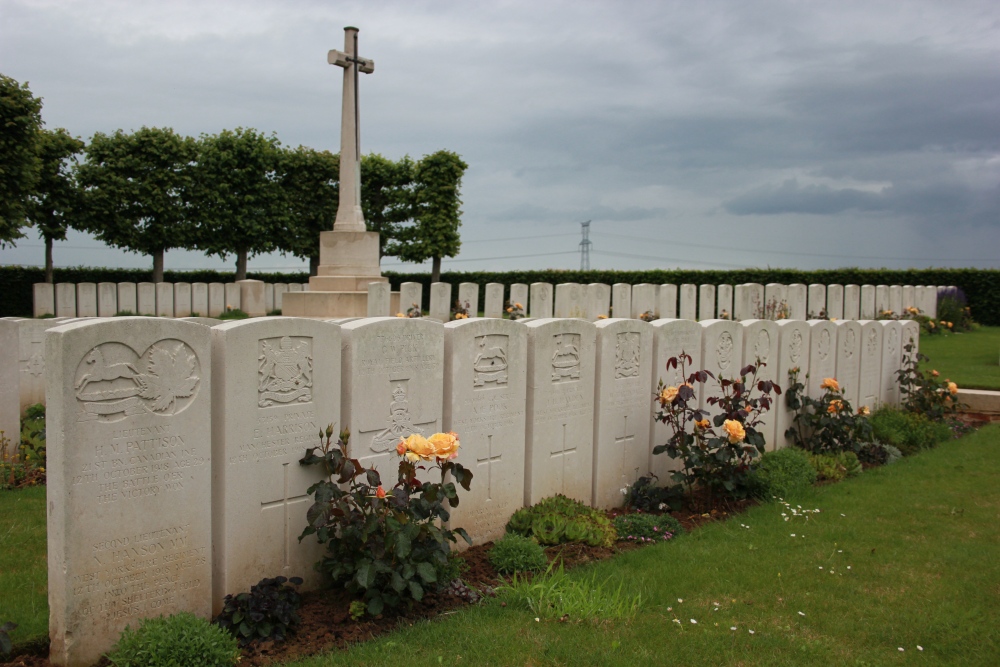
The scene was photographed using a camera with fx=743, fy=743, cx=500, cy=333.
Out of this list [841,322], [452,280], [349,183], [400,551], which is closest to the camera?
[400,551]

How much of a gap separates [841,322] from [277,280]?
84.9 ft

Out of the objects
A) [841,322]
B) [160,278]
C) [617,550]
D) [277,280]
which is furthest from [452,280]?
[617,550]

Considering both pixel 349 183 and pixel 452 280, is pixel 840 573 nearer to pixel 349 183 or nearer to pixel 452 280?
pixel 349 183

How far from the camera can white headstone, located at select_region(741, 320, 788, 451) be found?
7423 mm

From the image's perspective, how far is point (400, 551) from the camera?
3.65 m

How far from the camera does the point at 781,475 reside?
635cm

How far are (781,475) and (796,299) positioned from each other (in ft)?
49.4

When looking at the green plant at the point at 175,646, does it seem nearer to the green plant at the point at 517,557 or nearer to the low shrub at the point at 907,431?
the green plant at the point at 517,557

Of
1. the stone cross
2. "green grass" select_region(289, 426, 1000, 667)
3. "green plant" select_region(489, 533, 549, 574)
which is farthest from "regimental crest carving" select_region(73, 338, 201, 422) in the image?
the stone cross

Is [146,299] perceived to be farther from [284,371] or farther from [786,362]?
[284,371]

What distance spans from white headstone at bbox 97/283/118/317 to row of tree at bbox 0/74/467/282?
2435mm

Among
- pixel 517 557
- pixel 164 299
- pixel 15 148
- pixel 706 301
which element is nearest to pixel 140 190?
pixel 164 299

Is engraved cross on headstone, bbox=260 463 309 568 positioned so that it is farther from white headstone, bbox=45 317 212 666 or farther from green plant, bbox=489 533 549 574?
green plant, bbox=489 533 549 574

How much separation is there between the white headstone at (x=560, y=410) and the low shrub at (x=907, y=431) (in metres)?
4.30
